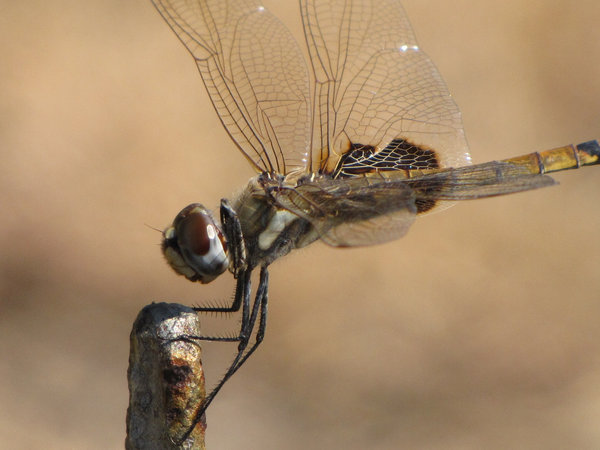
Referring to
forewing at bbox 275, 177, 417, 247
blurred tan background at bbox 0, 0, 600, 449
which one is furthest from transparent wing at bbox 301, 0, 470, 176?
blurred tan background at bbox 0, 0, 600, 449

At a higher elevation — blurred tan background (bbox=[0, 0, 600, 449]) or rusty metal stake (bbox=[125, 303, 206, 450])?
blurred tan background (bbox=[0, 0, 600, 449])

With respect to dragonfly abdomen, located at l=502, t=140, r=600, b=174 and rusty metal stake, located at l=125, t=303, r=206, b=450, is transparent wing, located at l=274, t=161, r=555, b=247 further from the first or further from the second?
rusty metal stake, located at l=125, t=303, r=206, b=450

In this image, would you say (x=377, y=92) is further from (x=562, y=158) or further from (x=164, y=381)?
(x=164, y=381)

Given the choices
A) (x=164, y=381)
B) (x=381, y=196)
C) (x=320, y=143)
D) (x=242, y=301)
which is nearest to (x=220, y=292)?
(x=320, y=143)

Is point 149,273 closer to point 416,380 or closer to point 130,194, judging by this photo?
point 130,194

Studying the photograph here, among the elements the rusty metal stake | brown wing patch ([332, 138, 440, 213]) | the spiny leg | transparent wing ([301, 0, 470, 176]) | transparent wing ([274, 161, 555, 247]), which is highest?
transparent wing ([301, 0, 470, 176])

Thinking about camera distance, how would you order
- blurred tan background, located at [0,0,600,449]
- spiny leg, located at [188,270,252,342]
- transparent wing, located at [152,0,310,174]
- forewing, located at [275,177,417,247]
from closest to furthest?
forewing, located at [275,177,417,247] → spiny leg, located at [188,270,252,342] → transparent wing, located at [152,0,310,174] → blurred tan background, located at [0,0,600,449]

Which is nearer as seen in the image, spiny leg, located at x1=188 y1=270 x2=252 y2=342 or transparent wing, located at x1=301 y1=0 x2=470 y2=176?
spiny leg, located at x1=188 y1=270 x2=252 y2=342

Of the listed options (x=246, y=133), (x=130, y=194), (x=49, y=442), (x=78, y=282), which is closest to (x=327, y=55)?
(x=246, y=133)
